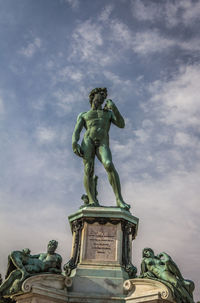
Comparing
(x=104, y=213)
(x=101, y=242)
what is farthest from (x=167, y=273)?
(x=104, y=213)

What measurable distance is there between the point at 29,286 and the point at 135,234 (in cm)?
423

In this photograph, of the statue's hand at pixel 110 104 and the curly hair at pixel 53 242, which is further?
the statue's hand at pixel 110 104

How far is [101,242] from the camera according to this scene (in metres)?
12.5

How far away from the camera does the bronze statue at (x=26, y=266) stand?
11172 mm

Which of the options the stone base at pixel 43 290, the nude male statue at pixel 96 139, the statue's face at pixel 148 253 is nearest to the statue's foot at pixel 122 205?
the nude male statue at pixel 96 139

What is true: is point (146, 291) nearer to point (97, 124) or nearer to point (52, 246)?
point (52, 246)

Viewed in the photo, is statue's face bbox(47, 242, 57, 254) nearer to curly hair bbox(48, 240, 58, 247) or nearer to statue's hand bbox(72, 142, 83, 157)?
curly hair bbox(48, 240, 58, 247)

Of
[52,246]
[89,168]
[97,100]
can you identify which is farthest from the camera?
[97,100]

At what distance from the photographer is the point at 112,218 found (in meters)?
12.7

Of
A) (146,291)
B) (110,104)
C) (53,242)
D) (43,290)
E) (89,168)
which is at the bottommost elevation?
(43,290)

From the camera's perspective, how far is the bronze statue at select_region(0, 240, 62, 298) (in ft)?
36.7

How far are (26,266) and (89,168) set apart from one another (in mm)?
4176

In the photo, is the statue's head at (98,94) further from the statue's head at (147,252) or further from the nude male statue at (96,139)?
the statue's head at (147,252)

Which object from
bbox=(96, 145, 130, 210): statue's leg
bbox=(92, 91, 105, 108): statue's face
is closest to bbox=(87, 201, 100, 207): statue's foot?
bbox=(96, 145, 130, 210): statue's leg
